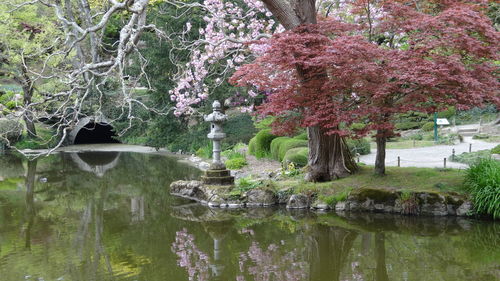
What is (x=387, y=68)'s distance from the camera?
791 centimetres

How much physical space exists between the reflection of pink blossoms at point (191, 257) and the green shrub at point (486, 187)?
483 cm

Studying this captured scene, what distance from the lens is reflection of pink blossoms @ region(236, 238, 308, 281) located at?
222 inches

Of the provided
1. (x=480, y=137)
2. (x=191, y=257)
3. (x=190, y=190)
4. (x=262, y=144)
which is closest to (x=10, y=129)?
(x=262, y=144)

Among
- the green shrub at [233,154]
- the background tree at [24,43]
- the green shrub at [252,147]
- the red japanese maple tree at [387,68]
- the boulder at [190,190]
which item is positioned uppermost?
the background tree at [24,43]

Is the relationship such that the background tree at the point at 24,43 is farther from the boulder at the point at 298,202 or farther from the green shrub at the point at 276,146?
the boulder at the point at 298,202

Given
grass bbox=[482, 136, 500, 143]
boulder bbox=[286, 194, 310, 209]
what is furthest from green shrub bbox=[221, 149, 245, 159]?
grass bbox=[482, 136, 500, 143]

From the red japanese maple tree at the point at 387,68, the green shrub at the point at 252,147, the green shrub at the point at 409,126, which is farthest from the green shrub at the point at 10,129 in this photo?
the green shrub at the point at 409,126

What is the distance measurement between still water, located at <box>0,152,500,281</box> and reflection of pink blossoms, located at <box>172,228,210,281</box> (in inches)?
0.5

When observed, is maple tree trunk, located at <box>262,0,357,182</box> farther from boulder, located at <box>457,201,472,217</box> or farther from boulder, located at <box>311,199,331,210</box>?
boulder, located at <box>457,201,472,217</box>

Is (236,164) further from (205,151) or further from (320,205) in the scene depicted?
(320,205)

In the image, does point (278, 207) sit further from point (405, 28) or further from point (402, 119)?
point (402, 119)

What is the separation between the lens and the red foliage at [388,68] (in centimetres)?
766

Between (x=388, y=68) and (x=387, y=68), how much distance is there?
21mm

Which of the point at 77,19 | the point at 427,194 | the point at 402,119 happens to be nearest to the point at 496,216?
the point at 427,194
